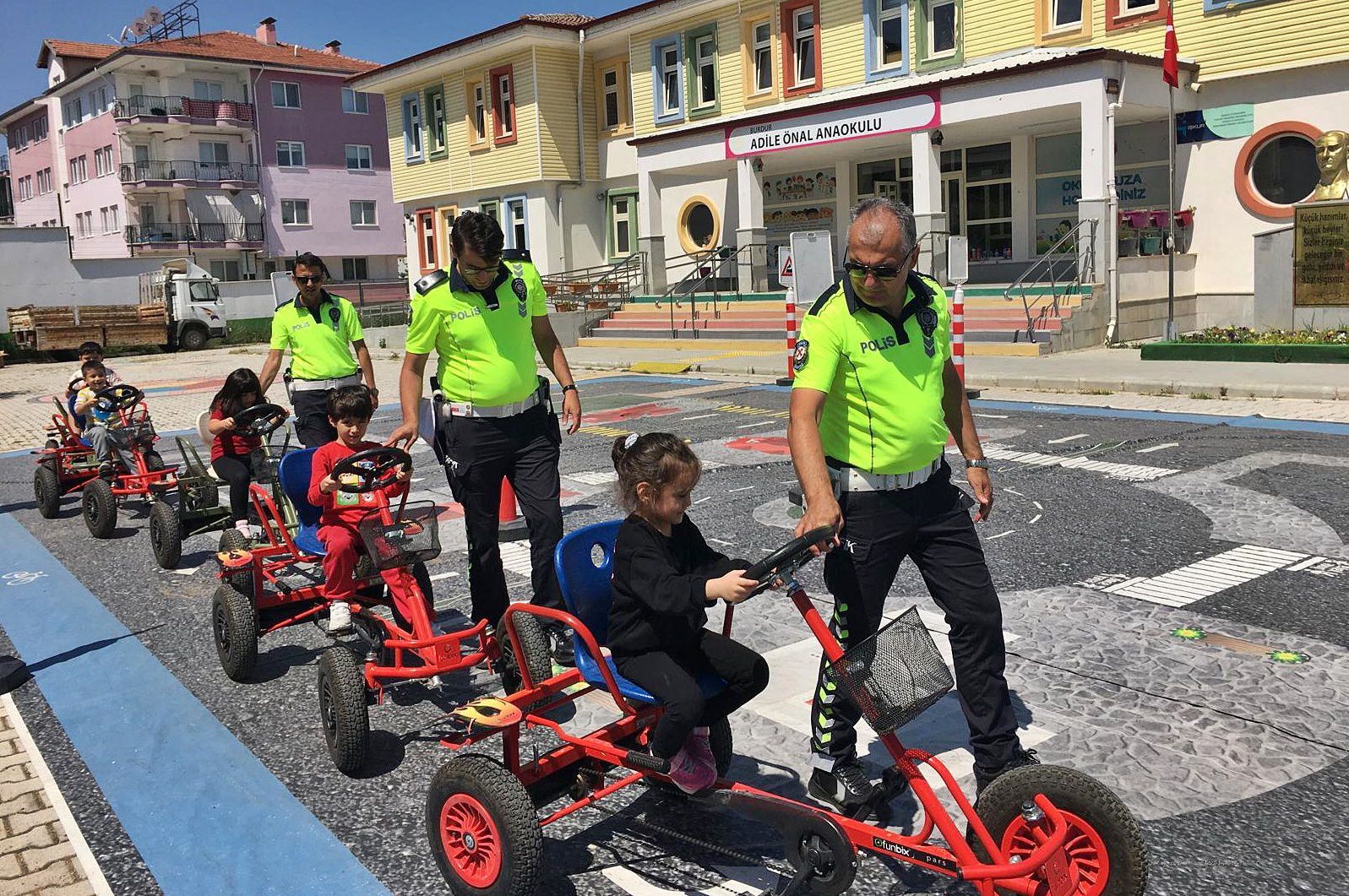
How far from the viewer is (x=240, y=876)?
362 cm

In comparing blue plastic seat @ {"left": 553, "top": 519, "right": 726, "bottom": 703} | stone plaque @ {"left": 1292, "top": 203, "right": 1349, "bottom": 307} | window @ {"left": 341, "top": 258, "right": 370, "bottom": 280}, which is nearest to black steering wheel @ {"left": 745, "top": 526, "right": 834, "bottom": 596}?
blue plastic seat @ {"left": 553, "top": 519, "right": 726, "bottom": 703}

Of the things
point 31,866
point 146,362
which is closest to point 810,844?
point 31,866

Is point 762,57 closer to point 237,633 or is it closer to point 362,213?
point 237,633

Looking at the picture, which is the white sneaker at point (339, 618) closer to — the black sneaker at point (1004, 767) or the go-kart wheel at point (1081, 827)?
the black sneaker at point (1004, 767)

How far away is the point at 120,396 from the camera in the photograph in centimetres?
909

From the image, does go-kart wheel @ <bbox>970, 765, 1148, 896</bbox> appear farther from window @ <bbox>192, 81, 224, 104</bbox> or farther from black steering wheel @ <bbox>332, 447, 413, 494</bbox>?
window @ <bbox>192, 81, 224, 104</bbox>

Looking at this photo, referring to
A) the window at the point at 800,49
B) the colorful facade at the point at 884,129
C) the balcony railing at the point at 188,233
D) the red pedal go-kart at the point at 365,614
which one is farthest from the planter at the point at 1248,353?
the balcony railing at the point at 188,233

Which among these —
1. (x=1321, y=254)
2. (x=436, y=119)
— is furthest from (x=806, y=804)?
(x=436, y=119)

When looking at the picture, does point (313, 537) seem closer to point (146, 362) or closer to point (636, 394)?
point (636, 394)

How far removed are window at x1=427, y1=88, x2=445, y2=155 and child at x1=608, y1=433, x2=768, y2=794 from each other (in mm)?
35167

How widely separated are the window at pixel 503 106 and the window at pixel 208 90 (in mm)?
24680

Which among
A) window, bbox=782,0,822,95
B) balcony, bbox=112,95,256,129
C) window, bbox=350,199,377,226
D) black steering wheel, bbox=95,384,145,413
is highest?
balcony, bbox=112,95,256,129

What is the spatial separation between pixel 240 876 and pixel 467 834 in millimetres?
820

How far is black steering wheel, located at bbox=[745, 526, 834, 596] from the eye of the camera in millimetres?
3070
